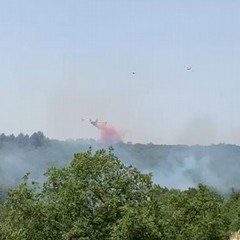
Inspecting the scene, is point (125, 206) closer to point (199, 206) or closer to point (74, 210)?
point (74, 210)

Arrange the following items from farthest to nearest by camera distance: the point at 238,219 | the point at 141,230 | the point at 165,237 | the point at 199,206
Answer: the point at 238,219 → the point at 199,206 → the point at 165,237 → the point at 141,230

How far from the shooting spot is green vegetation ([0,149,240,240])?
32.1 meters

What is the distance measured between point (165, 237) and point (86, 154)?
23.3 feet

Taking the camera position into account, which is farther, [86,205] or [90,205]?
[90,205]

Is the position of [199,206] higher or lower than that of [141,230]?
higher

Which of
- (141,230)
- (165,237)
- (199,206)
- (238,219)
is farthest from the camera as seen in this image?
(238,219)

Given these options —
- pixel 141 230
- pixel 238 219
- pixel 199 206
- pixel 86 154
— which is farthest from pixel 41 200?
pixel 238 219

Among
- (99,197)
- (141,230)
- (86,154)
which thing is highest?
(86,154)

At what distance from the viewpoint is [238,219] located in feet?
226

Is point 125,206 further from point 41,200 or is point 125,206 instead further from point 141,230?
point 41,200

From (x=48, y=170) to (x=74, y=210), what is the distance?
3.50 m

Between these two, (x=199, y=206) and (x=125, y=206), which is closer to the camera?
(x=125, y=206)

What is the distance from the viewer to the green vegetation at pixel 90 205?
32094 mm

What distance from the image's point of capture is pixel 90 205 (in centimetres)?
3350
